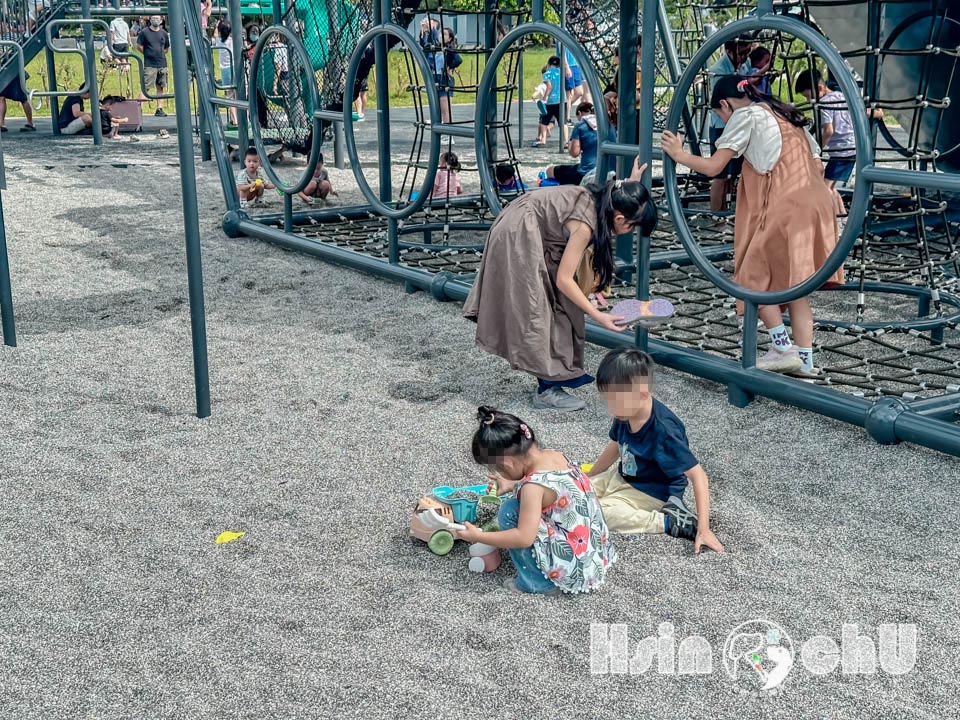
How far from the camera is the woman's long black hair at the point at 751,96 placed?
15.4 ft

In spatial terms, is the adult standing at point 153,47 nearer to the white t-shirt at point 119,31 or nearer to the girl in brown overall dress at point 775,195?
the white t-shirt at point 119,31

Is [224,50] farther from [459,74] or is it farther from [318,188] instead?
[459,74]

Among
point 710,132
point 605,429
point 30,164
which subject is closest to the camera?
point 605,429

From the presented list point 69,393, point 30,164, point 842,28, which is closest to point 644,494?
point 69,393

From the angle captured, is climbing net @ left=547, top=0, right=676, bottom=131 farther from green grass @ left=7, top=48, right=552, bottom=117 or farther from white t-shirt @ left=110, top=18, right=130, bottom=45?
white t-shirt @ left=110, top=18, right=130, bottom=45

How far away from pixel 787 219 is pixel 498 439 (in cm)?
204

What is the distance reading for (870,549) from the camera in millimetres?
3406

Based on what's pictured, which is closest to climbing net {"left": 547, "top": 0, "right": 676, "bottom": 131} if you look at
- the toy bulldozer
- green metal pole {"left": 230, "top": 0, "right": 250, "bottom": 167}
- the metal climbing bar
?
the metal climbing bar

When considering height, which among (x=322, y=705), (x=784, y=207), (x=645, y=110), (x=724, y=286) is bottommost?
(x=322, y=705)

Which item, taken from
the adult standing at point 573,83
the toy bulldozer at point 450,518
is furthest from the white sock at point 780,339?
the adult standing at point 573,83

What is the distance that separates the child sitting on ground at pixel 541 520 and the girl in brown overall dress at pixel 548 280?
52.4 inches

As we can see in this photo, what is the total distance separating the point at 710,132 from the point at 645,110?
454 cm

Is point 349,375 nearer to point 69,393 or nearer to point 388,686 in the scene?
point 69,393

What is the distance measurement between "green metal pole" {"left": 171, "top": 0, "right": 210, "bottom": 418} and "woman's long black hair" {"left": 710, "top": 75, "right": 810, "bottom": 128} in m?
2.07
